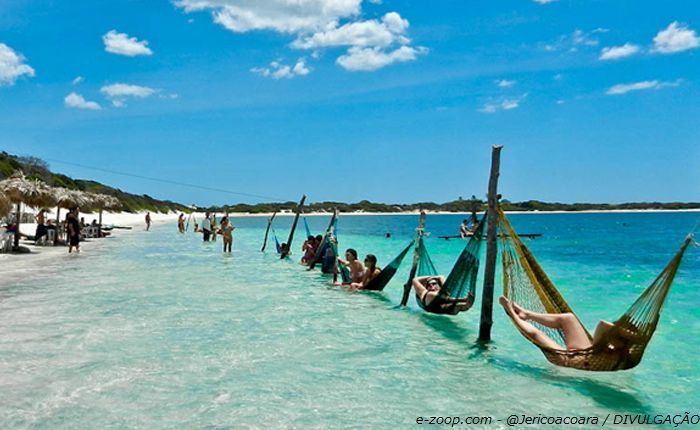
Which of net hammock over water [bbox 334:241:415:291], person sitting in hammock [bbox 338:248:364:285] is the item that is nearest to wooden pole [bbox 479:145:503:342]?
net hammock over water [bbox 334:241:415:291]

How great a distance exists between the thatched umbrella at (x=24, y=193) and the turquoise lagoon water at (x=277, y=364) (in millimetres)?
5923

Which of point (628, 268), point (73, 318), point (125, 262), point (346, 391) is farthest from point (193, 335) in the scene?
point (628, 268)

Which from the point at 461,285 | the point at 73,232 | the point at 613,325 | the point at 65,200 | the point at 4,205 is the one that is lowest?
the point at 73,232

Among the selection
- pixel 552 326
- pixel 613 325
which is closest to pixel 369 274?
pixel 552 326

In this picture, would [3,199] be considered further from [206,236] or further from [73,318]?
[206,236]

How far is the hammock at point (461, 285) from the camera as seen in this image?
6.98m

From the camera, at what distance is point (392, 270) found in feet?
31.7

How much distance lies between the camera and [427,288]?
8.20m

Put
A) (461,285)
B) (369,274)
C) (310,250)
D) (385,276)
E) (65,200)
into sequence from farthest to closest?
(65,200)
(310,250)
(369,274)
(385,276)
(461,285)

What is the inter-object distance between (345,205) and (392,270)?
380 feet

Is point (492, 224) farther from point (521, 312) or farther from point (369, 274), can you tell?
point (369, 274)

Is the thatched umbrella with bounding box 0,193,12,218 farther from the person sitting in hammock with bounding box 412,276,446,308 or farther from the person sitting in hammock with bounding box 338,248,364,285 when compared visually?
the person sitting in hammock with bounding box 412,276,446,308

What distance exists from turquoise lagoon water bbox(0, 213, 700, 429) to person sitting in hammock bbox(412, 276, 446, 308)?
1.00ft

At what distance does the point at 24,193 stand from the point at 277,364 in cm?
1303
